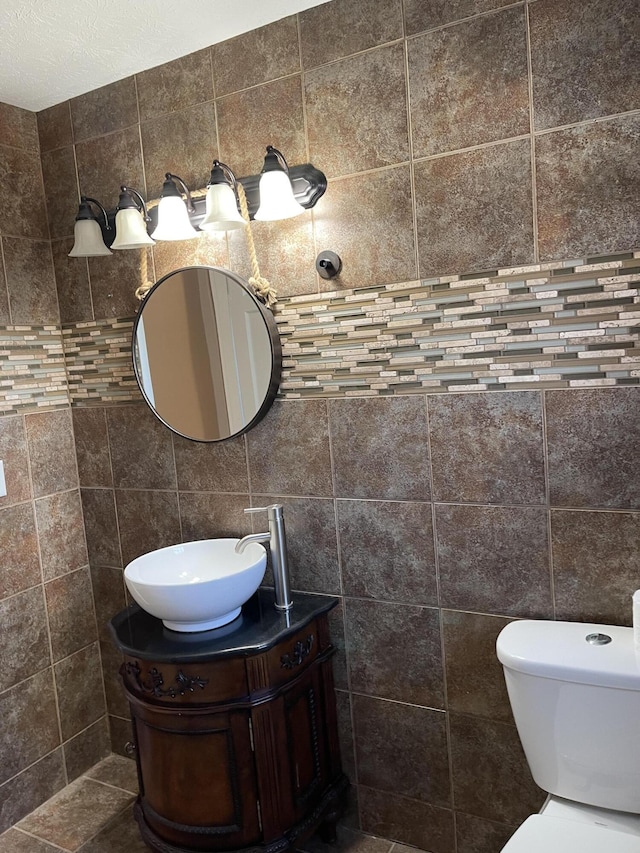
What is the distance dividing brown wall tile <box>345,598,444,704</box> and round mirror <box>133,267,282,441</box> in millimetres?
678

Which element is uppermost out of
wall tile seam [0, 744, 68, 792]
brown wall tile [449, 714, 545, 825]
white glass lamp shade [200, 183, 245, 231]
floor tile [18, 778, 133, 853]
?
white glass lamp shade [200, 183, 245, 231]

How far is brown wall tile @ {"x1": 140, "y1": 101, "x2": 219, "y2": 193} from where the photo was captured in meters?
2.09

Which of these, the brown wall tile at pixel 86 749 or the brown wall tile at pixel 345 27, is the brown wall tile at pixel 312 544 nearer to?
the brown wall tile at pixel 86 749

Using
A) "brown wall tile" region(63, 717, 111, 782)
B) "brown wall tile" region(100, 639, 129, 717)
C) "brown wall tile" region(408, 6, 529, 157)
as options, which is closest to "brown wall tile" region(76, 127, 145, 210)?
"brown wall tile" region(408, 6, 529, 157)

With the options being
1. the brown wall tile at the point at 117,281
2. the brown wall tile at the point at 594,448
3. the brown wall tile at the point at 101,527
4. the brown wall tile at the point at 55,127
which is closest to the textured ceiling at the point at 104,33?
the brown wall tile at the point at 55,127

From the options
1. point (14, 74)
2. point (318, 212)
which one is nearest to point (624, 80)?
point (318, 212)

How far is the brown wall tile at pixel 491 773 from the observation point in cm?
182

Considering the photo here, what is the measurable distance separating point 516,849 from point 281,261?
157 cm

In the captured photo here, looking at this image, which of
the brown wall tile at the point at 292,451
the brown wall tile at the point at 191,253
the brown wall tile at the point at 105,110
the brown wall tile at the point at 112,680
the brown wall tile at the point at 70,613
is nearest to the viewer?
the brown wall tile at the point at 292,451

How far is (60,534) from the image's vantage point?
247 cm

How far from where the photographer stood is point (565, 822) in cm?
144

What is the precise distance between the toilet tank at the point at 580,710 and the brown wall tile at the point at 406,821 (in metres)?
0.50

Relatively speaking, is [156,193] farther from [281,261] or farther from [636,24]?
[636,24]

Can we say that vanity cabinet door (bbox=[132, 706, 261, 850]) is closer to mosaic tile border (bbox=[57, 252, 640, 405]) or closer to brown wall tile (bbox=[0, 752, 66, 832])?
brown wall tile (bbox=[0, 752, 66, 832])
